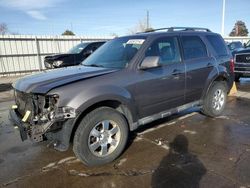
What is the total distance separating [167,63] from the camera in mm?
4852

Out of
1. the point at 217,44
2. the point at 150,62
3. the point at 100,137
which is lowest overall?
→ the point at 100,137

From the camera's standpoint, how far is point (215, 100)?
6.15 m

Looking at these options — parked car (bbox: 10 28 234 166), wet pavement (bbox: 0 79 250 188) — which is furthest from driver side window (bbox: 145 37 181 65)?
wet pavement (bbox: 0 79 250 188)

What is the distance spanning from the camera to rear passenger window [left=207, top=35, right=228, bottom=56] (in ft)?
19.9

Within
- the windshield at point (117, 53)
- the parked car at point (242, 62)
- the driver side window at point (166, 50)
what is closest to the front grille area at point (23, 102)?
the windshield at point (117, 53)

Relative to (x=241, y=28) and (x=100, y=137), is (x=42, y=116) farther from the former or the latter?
(x=241, y=28)

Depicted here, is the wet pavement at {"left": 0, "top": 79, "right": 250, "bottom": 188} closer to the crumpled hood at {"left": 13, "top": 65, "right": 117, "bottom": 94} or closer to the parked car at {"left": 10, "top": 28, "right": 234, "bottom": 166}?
the parked car at {"left": 10, "top": 28, "right": 234, "bottom": 166}

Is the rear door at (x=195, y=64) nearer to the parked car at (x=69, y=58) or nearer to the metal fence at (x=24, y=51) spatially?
the parked car at (x=69, y=58)

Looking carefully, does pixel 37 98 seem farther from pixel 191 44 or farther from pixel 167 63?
pixel 191 44

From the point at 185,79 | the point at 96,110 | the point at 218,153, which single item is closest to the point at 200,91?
the point at 185,79

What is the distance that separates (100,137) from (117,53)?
1.68m

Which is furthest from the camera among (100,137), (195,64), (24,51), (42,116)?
(24,51)

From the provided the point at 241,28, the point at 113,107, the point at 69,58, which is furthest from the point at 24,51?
the point at 241,28

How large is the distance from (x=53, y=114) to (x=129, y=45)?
2035 mm
